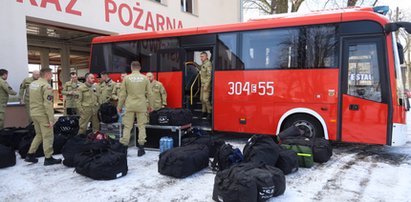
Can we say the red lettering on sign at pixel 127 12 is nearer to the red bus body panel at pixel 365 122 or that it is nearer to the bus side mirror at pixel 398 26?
the red bus body panel at pixel 365 122

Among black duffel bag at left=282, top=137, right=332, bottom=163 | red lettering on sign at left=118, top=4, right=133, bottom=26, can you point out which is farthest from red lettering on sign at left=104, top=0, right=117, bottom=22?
black duffel bag at left=282, top=137, right=332, bottom=163

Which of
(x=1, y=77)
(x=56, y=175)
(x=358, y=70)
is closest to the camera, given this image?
(x=56, y=175)

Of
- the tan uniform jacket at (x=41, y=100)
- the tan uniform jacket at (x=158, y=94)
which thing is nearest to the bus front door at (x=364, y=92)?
the tan uniform jacket at (x=158, y=94)

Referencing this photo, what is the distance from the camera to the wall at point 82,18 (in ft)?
25.5

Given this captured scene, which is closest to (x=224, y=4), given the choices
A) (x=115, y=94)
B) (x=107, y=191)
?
(x=115, y=94)

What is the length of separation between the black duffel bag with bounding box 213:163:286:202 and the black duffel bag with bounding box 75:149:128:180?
168 cm

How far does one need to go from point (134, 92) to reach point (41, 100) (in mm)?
1571

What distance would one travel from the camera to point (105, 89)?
8.01m

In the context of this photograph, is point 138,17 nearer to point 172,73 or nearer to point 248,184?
point 172,73

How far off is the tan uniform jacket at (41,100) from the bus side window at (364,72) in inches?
209

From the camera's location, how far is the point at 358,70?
5.83m

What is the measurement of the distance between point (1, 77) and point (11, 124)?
4.32ft

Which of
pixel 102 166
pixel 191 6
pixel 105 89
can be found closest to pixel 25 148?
pixel 102 166

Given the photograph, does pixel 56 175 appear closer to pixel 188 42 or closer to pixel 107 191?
pixel 107 191
